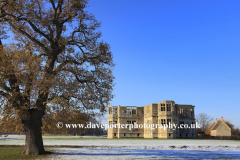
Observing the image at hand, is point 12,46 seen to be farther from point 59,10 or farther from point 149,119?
point 149,119

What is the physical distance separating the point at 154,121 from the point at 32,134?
44.6 meters

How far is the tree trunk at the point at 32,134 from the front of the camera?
694 inches

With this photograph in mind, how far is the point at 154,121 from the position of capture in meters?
59.0

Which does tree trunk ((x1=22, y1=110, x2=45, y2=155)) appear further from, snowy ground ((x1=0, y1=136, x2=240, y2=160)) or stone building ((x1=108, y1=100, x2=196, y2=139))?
stone building ((x1=108, y1=100, x2=196, y2=139))

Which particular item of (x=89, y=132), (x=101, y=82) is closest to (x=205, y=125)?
(x=89, y=132)

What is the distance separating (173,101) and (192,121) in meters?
11.0

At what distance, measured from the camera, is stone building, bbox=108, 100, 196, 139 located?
56.5 meters

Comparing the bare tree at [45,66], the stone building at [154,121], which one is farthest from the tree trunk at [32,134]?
the stone building at [154,121]

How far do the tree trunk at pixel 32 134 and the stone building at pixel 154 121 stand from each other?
42482 millimetres

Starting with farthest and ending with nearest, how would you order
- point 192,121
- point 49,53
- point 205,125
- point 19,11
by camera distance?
1. point 205,125
2. point 192,121
3. point 49,53
4. point 19,11

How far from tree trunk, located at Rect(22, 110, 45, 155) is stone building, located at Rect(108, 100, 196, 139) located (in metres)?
42.5

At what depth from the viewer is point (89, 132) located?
124625 millimetres

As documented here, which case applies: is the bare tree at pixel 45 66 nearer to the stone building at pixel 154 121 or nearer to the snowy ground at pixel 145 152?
the snowy ground at pixel 145 152

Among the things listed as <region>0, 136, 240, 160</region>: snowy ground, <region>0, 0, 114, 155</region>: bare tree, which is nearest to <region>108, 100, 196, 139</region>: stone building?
<region>0, 136, 240, 160</region>: snowy ground
